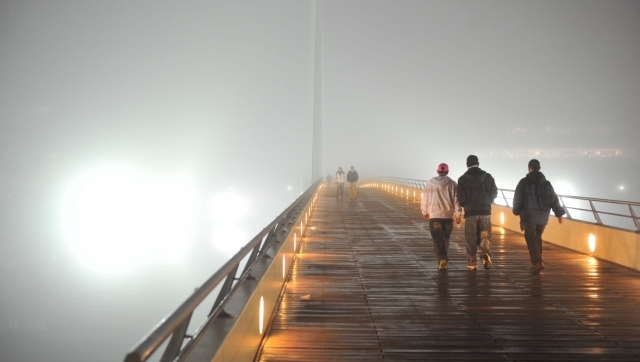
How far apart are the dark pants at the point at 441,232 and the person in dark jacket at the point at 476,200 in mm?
384

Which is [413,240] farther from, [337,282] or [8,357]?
[8,357]

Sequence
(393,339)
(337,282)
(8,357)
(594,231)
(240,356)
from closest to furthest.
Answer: (240,356)
(393,339)
(337,282)
(594,231)
(8,357)

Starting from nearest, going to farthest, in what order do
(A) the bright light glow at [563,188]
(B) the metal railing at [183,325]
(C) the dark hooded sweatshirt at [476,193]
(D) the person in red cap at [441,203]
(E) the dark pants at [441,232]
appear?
1. (B) the metal railing at [183,325]
2. (C) the dark hooded sweatshirt at [476,193]
3. (D) the person in red cap at [441,203]
4. (E) the dark pants at [441,232]
5. (A) the bright light glow at [563,188]

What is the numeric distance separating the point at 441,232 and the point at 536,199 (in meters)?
1.69

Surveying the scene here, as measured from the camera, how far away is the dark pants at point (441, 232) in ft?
34.8

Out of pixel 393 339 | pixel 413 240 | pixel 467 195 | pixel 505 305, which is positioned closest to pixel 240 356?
pixel 393 339

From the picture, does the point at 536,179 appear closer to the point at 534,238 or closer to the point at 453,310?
the point at 534,238

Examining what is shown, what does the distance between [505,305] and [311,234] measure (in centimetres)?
1053

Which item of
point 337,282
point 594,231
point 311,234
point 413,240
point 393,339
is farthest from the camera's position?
point 311,234

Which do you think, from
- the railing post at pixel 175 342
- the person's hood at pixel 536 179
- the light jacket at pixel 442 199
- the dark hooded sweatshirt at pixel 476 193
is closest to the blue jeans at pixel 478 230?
the dark hooded sweatshirt at pixel 476 193

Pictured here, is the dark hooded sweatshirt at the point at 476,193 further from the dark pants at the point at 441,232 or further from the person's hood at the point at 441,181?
the dark pants at the point at 441,232

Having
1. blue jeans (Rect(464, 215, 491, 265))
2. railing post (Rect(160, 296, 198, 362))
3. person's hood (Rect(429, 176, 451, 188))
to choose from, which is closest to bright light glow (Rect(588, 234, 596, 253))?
blue jeans (Rect(464, 215, 491, 265))

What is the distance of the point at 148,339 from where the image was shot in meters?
2.63

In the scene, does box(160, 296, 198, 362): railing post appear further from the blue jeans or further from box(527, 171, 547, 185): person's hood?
box(527, 171, 547, 185): person's hood
